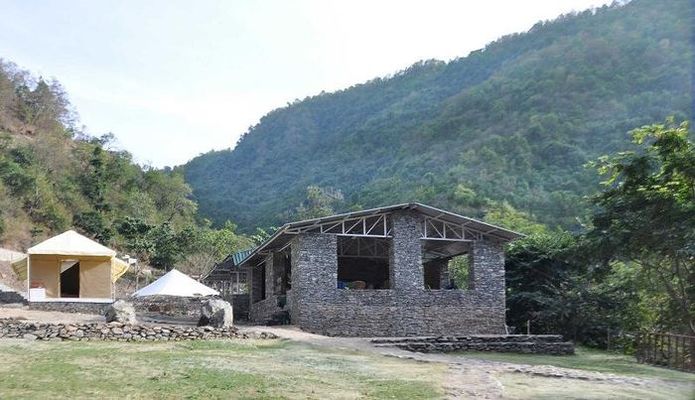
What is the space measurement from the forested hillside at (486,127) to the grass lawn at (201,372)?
96.9ft

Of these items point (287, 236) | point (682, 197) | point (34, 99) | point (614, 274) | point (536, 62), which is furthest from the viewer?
point (536, 62)

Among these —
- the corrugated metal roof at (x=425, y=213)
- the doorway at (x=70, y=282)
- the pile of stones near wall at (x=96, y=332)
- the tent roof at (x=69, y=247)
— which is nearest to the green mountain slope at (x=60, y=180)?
the doorway at (x=70, y=282)

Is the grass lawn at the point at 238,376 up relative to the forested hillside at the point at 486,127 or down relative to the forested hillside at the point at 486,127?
down

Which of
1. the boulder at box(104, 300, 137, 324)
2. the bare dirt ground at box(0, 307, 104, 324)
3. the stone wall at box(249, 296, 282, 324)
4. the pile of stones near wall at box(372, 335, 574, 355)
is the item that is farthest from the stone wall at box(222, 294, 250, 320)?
the pile of stones near wall at box(372, 335, 574, 355)

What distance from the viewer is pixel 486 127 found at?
59.1m

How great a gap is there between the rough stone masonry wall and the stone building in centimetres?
3

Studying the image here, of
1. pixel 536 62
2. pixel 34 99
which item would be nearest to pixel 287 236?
pixel 34 99

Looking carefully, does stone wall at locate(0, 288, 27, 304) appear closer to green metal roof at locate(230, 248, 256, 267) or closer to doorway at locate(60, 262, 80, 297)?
doorway at locate(60, 262, 80, 297)

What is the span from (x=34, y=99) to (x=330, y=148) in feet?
92.9

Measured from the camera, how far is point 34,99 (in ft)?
192

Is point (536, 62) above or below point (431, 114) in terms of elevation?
above

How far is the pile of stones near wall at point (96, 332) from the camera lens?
50.9ft

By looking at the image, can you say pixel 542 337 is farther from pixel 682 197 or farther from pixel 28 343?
pixel 28 343

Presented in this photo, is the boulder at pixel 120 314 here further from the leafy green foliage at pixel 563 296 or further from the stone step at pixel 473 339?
the leafy green foliage at pixel 563 296
